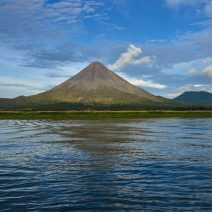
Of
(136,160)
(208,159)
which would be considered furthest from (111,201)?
(208,159)

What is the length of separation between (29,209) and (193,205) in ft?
21.8

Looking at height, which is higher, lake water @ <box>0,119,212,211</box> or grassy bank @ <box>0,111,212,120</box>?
grassy bank @ <box>0,111,212,120</box>

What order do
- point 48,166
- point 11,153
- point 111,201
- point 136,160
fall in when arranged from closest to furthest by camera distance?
point 111,201 → point 48,166 → point 136,160 → point 11,153

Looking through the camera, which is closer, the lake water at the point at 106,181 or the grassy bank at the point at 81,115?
the lake water at the point at 106,181

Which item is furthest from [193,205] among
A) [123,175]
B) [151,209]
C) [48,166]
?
[48,166]

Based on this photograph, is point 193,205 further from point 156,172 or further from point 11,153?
point 11,153

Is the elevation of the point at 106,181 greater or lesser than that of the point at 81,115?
lesser

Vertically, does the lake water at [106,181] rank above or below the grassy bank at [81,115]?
below

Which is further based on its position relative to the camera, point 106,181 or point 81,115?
point 81,115

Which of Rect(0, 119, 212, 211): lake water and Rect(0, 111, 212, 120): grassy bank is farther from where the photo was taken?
Rect(0, 111, 212, 120): grassy bank

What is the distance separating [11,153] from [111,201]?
17426 mm

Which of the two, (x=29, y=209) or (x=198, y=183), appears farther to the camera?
(x=198, y=183)

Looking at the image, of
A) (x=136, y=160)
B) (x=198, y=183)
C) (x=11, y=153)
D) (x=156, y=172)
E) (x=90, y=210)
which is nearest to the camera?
(x=90, y=210)

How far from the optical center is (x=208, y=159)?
26.5 metres
